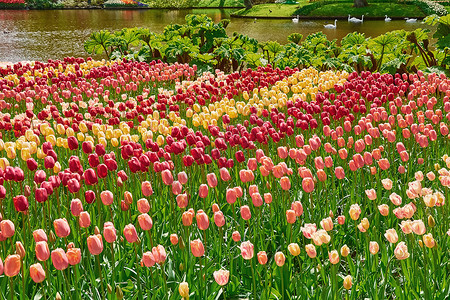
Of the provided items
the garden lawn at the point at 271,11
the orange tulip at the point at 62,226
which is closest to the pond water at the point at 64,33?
the garden lawn at the point at 271,11

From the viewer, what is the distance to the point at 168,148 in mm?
3734

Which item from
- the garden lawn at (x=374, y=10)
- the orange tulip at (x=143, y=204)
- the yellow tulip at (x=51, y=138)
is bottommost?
the garden lawn at (x=374, y=10)

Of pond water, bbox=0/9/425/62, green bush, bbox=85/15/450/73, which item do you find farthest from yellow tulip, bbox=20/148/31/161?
pond water, bbox=0/9/425/62

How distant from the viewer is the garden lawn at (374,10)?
33688 millimetres

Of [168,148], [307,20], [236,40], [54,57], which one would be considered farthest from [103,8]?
[168,148]

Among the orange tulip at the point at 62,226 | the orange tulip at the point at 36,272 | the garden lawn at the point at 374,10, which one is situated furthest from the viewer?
the garden lawn at the point at 374,10

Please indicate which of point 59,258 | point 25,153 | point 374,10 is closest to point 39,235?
point 59,258

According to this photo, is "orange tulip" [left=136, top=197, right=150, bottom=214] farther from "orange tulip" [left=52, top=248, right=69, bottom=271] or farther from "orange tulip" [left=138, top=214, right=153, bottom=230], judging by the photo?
"orange tulip" [left=52, top=248, right=69, bottom=271]

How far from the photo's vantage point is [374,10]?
34594 mm

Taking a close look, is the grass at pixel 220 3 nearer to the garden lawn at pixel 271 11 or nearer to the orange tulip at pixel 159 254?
the garden lawn at pixel 271 11

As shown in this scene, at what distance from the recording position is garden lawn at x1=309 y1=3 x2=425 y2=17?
3369 cm

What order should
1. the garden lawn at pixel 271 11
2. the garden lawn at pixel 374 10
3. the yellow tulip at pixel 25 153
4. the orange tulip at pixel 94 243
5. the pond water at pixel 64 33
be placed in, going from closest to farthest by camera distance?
the orange tulip at pixel 94 243, the yellow tulip at pixel 25 153, the pond water at pixel 64 33, the garden lawn at pixel 374 10, the garden lawn at pixel 271 11

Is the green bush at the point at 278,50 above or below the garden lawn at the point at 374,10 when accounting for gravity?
above

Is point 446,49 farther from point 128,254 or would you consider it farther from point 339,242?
point 128,254
